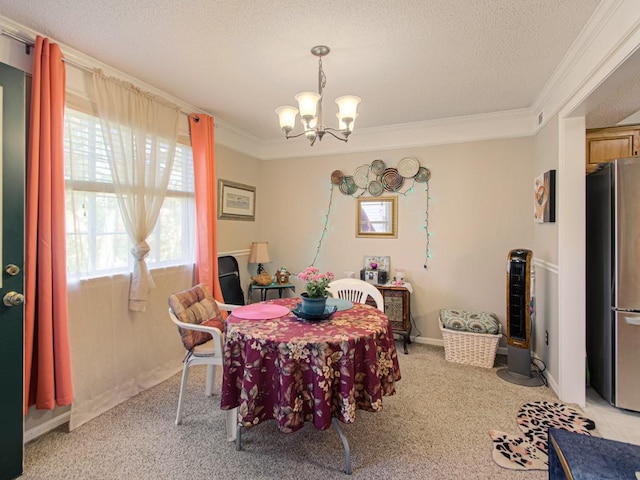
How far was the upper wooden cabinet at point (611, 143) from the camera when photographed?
10.1 ft

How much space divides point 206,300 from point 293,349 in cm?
113

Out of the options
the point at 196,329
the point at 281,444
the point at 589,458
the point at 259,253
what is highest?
the point at 259,253

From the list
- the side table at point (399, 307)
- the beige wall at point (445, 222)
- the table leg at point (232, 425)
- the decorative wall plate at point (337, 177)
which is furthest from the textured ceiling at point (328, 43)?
the table leg at point (232, 425)

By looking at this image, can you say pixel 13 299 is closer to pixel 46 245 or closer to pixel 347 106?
pixel 46 245

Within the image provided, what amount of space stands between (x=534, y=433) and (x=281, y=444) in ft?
5.29

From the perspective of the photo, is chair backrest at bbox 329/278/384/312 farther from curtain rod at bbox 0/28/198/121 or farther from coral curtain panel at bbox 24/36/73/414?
curtain rod at bbox 0/28/198/121

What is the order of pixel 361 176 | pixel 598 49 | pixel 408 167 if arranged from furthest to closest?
pixel 361 176
pixel 408 167
pixel 598 49

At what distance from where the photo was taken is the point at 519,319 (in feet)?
9.71

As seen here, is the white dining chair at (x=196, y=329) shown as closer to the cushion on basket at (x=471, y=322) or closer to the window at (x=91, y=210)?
the window at (x=91, y=210)

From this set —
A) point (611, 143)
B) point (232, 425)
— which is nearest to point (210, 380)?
point (232, 425)

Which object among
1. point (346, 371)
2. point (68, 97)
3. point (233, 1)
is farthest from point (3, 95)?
point (346, 371)

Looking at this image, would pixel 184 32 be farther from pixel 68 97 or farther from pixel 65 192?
pixel 65 192

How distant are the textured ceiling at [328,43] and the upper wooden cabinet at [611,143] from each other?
2.52ft

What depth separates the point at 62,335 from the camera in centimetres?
210
